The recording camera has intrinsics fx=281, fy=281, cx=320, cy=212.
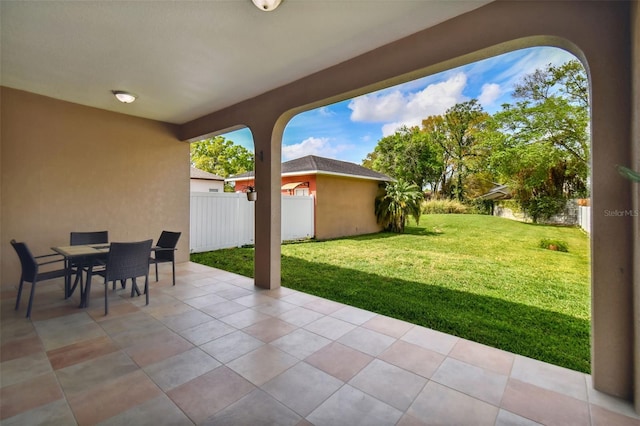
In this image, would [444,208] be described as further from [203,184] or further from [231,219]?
[203,184]

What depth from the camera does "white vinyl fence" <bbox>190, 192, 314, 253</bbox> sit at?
332 inches

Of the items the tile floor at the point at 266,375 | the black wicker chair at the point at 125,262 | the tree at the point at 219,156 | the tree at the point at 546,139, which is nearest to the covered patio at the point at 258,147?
the tile floor at the point at 266,375

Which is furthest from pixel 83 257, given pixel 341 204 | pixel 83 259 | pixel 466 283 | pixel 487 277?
pixel 341 204

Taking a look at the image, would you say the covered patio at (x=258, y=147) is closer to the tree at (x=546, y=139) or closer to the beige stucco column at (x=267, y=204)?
the beige stucco column at (x=267, y=204)

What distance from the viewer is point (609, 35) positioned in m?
A: 2.14

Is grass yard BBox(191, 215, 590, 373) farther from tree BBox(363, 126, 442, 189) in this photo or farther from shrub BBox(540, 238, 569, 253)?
tree BBox(363, 126, 442, 189)

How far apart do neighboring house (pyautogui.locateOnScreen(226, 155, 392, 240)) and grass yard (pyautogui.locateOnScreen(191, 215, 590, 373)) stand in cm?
159

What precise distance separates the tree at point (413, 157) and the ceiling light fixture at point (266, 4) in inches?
961

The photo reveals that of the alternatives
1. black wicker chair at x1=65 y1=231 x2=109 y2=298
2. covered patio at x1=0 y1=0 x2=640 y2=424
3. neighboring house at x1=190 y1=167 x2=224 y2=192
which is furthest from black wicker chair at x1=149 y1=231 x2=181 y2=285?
neighboring house at x1=190 y1=167 x2=224 y2=192

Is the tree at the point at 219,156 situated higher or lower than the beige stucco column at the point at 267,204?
higher

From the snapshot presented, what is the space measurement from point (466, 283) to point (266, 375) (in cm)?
452

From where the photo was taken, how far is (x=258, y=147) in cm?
500

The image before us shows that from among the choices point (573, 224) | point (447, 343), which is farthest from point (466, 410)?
point (573, 224)

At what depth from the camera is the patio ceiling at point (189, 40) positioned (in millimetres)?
→ 2666
